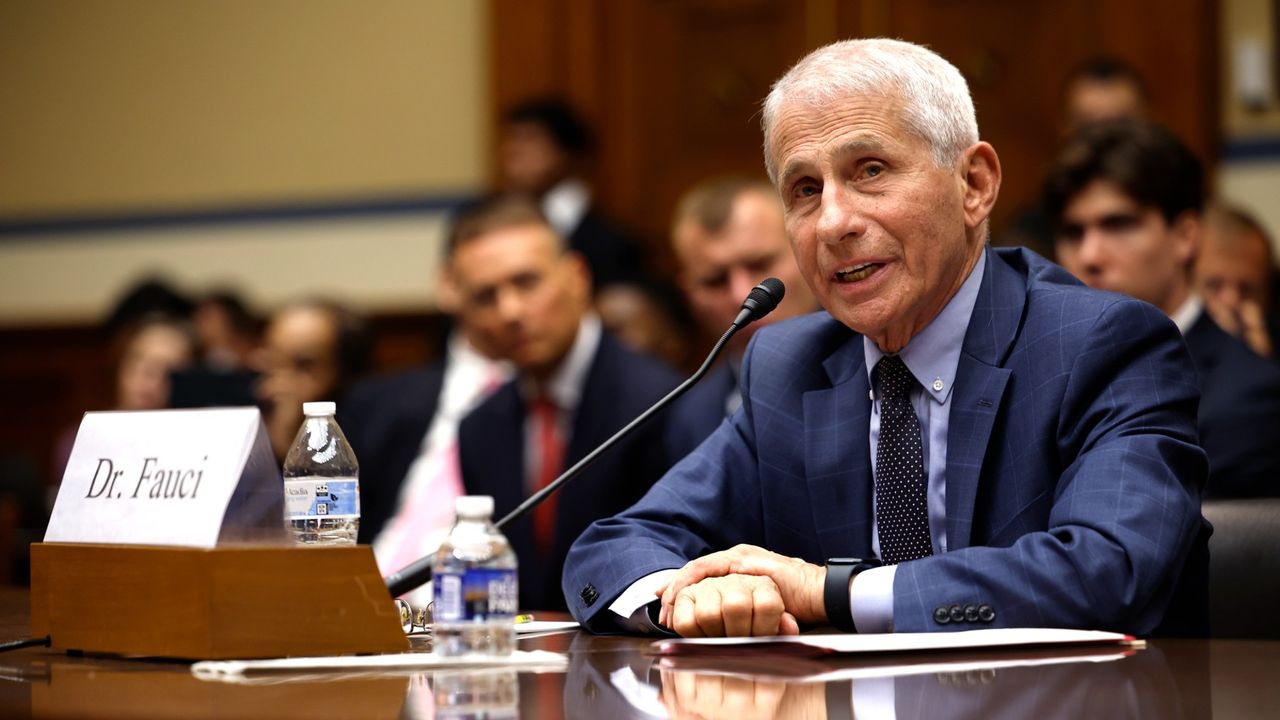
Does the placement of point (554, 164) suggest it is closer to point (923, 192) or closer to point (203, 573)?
point (923, 192)

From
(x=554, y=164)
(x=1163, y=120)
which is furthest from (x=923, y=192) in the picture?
(x=554, y=164)

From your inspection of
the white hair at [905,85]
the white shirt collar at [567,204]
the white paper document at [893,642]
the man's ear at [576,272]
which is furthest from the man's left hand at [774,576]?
the white shirt collar at [567,204]

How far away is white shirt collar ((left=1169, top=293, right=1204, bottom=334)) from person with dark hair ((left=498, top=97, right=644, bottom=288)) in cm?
291

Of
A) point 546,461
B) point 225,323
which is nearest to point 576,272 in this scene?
point 546,461

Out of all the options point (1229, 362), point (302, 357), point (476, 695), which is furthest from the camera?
point (302, 357)

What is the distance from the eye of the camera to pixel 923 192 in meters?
2.03

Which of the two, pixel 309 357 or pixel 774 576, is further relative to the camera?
pixel 309 357

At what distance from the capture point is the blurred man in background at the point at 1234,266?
4020 millimetres

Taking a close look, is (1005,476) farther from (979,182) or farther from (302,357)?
(302,357)

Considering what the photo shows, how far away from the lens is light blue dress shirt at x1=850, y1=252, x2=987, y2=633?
2.01 meters

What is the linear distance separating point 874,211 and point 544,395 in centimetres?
180

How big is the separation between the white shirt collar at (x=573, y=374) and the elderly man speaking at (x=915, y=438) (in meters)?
1.46

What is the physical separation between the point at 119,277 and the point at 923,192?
5.91 metres

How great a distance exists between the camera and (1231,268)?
4062 millimetres
